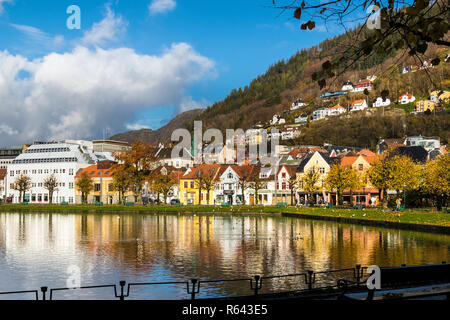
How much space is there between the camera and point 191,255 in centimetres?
3334

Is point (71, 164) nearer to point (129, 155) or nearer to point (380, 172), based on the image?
point (129, 155)

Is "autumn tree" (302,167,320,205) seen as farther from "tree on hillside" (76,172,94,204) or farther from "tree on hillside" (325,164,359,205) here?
"tree on hillside" (76,172,94,204)

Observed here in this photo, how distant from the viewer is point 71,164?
134 meters

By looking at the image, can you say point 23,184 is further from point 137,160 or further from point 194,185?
point 194,185

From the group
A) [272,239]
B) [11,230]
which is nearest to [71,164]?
[11,230]

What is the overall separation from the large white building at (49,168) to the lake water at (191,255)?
83.5 meters

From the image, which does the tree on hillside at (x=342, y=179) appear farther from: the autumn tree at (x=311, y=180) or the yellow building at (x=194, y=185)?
the yellow building at (x=194, y=185)

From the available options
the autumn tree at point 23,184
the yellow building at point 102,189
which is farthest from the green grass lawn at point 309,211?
the yellow building at point 102,189

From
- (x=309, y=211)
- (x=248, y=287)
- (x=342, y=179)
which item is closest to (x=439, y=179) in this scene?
(x=309, y=211)

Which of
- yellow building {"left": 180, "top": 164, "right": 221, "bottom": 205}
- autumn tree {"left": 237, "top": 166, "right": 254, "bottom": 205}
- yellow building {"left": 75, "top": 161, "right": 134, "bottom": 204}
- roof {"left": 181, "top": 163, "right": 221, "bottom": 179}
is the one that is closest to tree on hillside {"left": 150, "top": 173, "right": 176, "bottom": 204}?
yellow building {"left": 180, "top": 164, "right": 221, "bottom": 205}

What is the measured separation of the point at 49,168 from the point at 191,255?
112 m

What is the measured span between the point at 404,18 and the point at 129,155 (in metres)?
98.3

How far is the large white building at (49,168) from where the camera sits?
133 m
